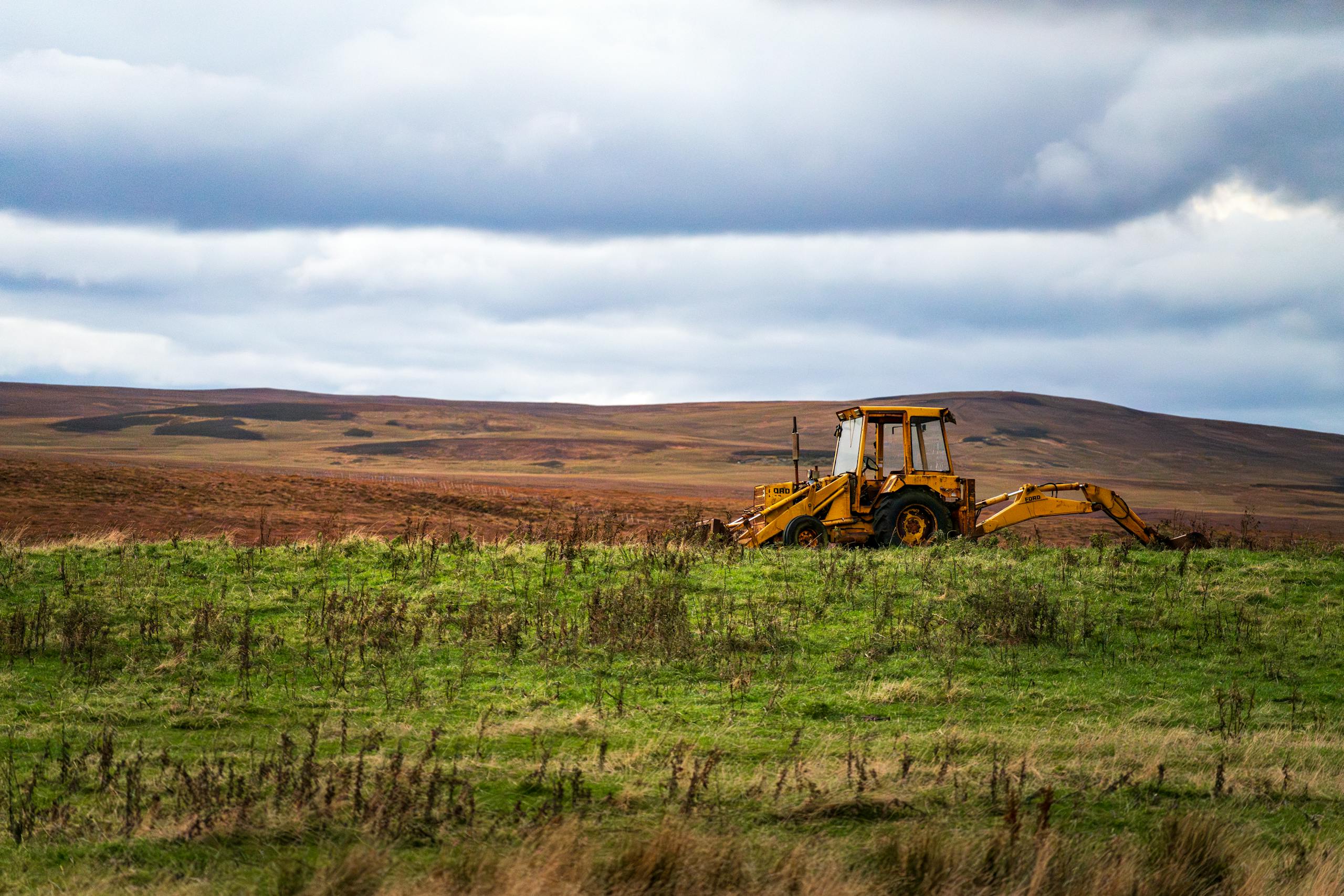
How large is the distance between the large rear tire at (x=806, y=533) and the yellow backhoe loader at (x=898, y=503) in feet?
0.04

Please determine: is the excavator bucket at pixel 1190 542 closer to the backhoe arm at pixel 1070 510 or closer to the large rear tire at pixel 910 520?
the backhoe arm at pixel 1070 510

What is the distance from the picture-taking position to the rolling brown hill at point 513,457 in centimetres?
3400

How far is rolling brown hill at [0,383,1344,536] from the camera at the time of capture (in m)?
34.0

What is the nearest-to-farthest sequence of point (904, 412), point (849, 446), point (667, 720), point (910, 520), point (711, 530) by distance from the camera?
point (667, 720) → point (910, 520) → point (904, 412) → point (711, 530) → point (849, 446)

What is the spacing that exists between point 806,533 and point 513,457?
73230 millimetres

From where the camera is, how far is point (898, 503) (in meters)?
18.6

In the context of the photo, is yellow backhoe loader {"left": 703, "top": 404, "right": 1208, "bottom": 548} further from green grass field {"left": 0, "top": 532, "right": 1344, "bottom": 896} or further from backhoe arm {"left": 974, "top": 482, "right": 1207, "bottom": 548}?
green grass field {"left": 0, "top": 532, "right": 1344, "bottom": 896}

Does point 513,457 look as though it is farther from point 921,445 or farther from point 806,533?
point 806,533

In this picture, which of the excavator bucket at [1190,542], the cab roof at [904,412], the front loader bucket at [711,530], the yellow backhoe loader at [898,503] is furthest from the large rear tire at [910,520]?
the excavator bucket at [1190,542]

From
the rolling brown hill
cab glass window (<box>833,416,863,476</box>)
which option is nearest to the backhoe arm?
cab glass window (<box>833,416,863,476</box>)

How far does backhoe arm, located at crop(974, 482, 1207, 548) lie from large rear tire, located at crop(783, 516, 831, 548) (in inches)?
112

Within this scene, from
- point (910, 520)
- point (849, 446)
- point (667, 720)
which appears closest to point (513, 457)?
point (849, 446)

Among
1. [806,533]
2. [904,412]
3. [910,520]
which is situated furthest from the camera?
[904,412]

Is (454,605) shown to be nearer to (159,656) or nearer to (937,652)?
(159,656)
